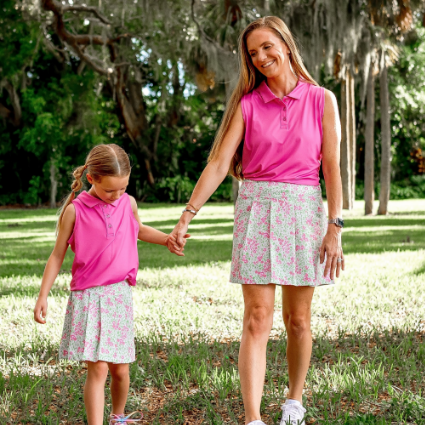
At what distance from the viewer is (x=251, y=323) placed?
3.07m

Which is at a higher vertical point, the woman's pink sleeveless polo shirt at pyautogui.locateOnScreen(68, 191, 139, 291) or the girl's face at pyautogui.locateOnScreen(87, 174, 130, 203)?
the girl's face at pyautogui.locateOnScreen(87, 174, 130, 203)

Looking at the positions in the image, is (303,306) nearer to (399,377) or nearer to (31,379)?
(399,377)

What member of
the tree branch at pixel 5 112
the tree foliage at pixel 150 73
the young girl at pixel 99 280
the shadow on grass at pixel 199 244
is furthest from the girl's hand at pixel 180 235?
the tree branch at pixel 5 112

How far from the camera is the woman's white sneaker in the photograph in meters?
3.08

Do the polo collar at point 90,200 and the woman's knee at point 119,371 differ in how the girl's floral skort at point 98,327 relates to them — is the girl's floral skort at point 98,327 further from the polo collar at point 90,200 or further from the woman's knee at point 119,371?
the polo collar at point 90,200

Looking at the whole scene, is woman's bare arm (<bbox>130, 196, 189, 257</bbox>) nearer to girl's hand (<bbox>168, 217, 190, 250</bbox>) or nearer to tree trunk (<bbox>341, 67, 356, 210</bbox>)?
girl's hand (<bbox>168, 217, 190, 250</bbox>)

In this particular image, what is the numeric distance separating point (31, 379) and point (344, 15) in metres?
14.7

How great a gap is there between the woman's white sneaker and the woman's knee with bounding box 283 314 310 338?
1.10 ft

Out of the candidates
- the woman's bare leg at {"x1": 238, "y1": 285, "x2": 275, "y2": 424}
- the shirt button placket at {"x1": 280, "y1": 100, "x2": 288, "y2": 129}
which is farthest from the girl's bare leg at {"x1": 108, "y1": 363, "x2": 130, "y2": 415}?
the shirt button placket at {"x1": 280, "y1": 100, "x2": 288, "y2": 129}

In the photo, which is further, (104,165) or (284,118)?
(284,118)

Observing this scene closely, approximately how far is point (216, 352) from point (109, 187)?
1.80 m

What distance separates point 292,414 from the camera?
312 centimetres

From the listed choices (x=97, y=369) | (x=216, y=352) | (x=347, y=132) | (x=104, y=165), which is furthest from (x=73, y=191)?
(x=347, y=132)

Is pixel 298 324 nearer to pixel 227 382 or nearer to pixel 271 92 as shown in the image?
pixel 227 382
